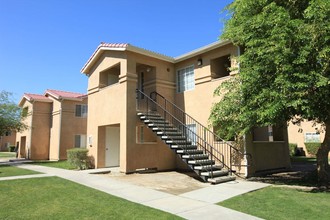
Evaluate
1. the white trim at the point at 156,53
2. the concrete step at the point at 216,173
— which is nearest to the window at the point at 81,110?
the white trim at the point at 156,53

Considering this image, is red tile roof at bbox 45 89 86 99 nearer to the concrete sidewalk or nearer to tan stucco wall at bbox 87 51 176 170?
tan stucco wall at bbox 87 51 176 170

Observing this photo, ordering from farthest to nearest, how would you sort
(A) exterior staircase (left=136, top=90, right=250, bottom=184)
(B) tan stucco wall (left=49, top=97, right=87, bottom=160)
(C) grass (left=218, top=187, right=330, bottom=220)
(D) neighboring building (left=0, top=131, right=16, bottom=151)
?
(D) neighboring building (left=0, top=131, right=16, bottom=151) → (B) tan stucco wall (left=49, top=97, right=87, bottom=160) → (A) exterior staircase (left=136, top=90, right=250, bottom=184) → (C) grass (left=218, top=187, right=330, bottom=220)

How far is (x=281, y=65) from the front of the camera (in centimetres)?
944

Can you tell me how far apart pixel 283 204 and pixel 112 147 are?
470 inches

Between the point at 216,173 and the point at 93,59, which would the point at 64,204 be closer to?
the point at 216,173

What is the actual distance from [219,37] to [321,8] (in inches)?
182

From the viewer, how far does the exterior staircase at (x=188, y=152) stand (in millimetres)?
11633

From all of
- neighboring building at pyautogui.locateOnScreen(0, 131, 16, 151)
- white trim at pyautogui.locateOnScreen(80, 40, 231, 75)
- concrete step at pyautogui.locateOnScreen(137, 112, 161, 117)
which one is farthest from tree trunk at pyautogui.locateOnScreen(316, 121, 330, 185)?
neighboring building at pyautogui.locateOnScreen(0, 131, 16, 151)

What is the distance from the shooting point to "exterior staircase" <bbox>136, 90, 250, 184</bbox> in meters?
12.0

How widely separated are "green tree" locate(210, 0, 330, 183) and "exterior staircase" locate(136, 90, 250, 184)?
1.83 m

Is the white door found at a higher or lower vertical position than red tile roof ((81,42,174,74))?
lower

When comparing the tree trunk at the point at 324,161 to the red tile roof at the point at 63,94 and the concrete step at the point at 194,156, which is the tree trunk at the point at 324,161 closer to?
the concrete step at the point at 194,156

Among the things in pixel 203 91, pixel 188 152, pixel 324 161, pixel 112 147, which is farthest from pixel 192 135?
pixel 324 161

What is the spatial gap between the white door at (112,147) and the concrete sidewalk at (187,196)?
507 centimetres
